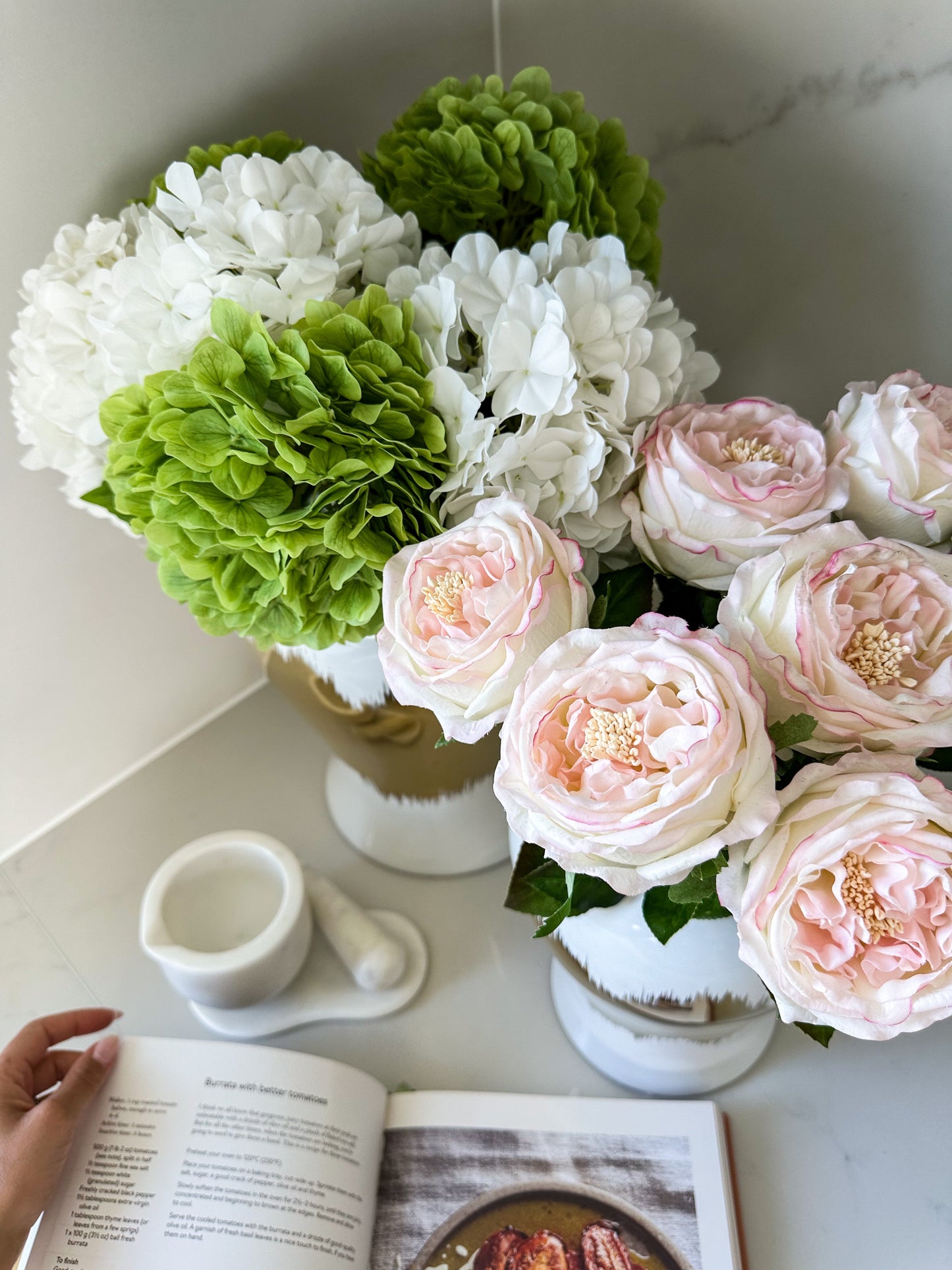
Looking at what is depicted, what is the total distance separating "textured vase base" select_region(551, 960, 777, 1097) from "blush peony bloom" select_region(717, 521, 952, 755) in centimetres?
29

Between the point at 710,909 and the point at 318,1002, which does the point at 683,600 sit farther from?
the point at 318,1002

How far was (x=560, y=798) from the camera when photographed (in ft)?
1.09

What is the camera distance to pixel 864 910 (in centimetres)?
34

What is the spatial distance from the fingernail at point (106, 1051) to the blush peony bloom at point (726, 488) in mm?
445

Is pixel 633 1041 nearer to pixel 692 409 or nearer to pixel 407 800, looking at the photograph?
pixel 407 800

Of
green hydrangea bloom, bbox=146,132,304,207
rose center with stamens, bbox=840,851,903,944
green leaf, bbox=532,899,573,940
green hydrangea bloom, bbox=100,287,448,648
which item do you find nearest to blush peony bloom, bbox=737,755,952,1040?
rose center with stamens, bbox=840,851,903,944

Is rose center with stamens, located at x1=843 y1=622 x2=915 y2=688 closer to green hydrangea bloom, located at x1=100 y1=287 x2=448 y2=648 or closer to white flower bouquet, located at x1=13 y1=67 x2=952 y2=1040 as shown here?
white flower bouquet, located at x1=13 y1=67 x2=952 y2=1040

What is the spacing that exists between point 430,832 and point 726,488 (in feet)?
1.37

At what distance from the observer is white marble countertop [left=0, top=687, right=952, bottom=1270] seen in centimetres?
58

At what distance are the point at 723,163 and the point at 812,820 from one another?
1.62 feet

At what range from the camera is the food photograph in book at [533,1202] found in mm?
542

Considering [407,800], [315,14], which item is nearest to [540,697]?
[407,800]

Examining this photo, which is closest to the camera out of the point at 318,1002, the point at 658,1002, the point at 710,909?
the point at 710,909

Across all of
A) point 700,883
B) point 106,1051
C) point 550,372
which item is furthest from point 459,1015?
point 550,372
